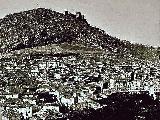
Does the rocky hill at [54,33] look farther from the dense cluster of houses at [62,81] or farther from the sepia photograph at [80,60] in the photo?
the dense cluster of houses at [62,81]

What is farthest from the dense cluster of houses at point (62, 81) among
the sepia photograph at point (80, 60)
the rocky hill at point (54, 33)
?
the rocky hill at point (54, 33)

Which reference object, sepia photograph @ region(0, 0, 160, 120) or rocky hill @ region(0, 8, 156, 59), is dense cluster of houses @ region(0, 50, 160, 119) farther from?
rocky hill @ region(0, 8, 156, 59)

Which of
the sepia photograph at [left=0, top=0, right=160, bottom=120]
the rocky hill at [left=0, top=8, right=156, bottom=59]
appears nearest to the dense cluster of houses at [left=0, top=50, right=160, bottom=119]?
the sepia photograph at [left=0, top=0, right=160, bottom=120]

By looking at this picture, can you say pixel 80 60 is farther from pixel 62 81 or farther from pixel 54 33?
pixel 54 33

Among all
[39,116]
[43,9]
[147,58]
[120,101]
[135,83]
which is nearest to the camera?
[39,116]

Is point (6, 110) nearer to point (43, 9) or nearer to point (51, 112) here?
point (51, 112)

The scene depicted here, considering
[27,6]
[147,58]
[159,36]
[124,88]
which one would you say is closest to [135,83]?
[124,88]

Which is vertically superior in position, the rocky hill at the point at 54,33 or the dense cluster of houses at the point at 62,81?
the rocky hill at the point at 54,33

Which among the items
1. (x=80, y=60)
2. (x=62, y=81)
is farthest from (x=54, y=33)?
(x=62, y=81)

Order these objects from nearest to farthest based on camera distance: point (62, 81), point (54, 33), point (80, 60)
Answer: point (62, 81) → point (80, 60) → point (54, 33)

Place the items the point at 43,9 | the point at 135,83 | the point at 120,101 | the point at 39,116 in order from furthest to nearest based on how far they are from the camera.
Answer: the point at 43,9, the point at 135,83, the point at 120,101, the point at 39,116

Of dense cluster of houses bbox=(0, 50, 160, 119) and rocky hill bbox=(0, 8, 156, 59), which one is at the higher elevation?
rocky hill bbox=(0, 8, 156, 59)
